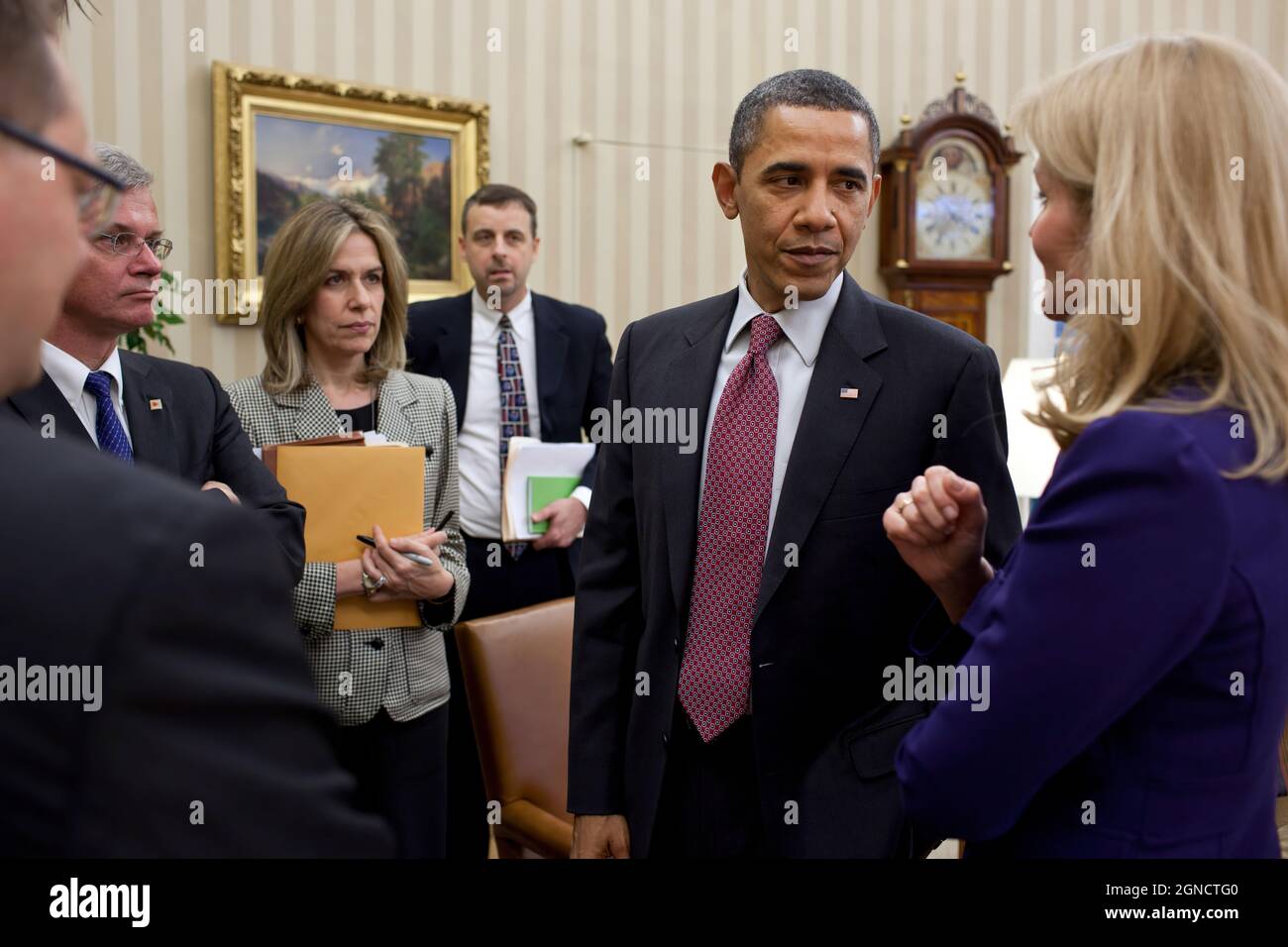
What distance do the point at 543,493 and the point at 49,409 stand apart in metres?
1.84

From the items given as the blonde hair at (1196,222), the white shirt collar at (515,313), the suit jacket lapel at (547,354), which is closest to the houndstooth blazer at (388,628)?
the suit jacket lapel at (547,354)

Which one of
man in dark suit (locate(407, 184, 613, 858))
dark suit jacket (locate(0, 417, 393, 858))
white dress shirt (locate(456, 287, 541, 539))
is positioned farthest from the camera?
white dress shirt (locate(456, 287, 541, 539))

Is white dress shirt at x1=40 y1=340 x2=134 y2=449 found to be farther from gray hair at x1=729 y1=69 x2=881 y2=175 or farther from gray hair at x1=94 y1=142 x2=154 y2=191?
gray hair at x1=729 y1=69 x2=881 y2=175

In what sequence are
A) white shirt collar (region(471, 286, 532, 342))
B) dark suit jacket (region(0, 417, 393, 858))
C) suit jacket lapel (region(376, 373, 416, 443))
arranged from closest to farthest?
dark suit jacket (region(0, 417, 393, 858)) < suit jacket lapel (region(376, 373, 416, 443)) < white shirt collar (region(471, 286, 532, 342))

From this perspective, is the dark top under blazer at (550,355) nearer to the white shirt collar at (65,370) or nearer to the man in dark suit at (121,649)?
the white shirt collar at (65,370)

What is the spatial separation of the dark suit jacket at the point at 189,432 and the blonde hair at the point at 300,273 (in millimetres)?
519

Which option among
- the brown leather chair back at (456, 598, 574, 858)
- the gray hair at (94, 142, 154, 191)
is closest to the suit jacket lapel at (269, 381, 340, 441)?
the brown leather chair back at (456, 598, 574, 858)

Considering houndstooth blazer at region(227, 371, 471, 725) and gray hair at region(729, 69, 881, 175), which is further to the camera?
houndstooth blazer at region(227, 371, 471, 725)

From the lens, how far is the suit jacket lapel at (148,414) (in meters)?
1.93

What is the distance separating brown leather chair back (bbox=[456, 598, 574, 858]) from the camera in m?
2.58

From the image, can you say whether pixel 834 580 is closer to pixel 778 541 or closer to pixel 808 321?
pixel 778 541

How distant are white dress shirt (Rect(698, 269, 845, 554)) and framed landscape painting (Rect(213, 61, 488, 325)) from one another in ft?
11.0

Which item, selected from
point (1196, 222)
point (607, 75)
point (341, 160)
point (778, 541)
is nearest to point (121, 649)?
point (1196, 222)
